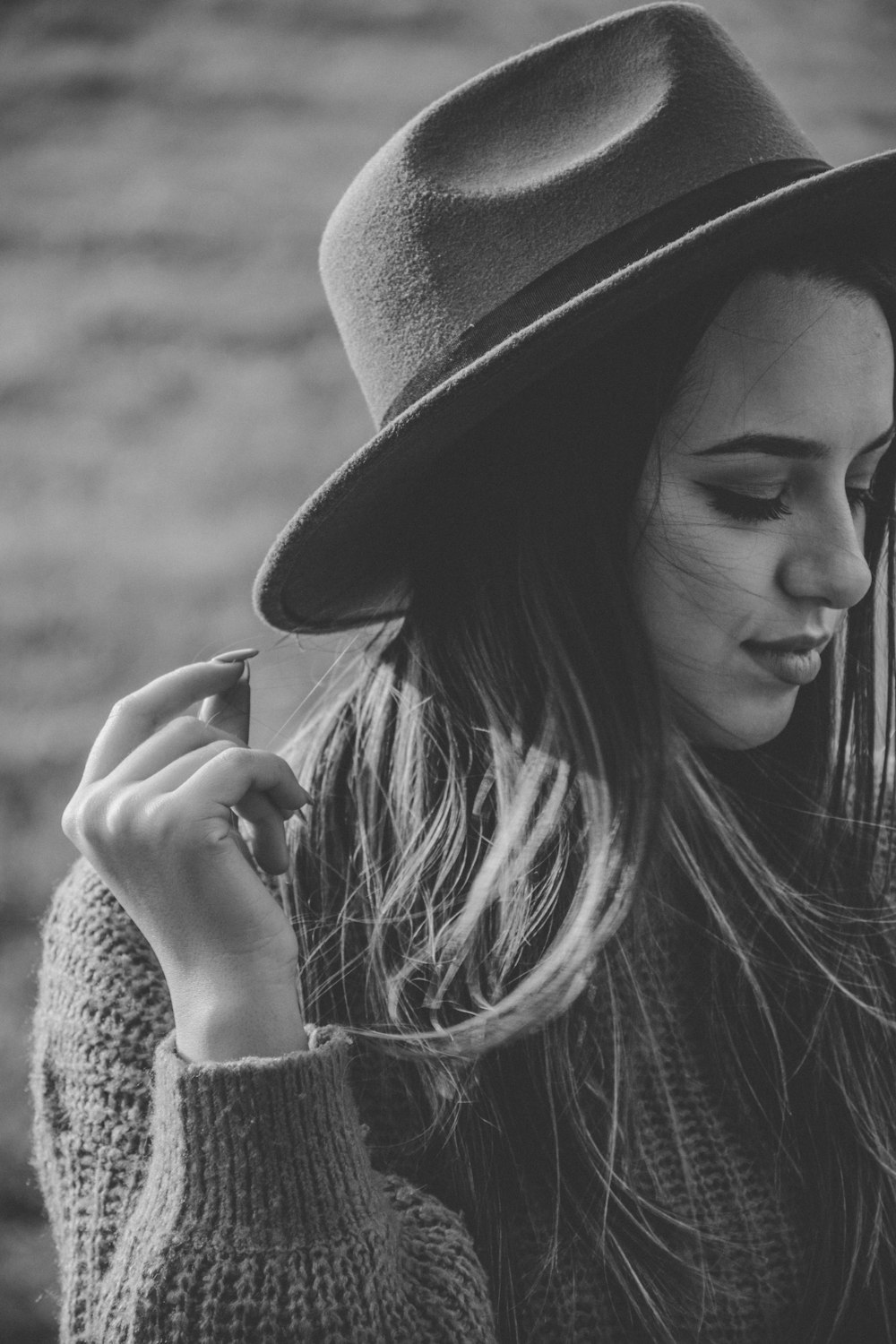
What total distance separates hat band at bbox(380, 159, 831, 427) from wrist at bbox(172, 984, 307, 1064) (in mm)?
511

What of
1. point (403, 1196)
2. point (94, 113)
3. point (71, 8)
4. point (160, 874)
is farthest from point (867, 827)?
point (71, 8)

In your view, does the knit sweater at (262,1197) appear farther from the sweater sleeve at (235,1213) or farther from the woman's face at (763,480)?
the woman's face at (763,480)

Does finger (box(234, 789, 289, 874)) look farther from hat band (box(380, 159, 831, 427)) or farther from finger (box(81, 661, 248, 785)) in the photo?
hat band (box(380, 159, 831, 427))

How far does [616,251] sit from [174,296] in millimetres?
2031

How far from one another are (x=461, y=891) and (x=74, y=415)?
6.17 ft

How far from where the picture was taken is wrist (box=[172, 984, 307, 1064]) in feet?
2.81

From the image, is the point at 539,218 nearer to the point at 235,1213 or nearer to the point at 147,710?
the point at 147,710

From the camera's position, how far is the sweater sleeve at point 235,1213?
79 centimetres

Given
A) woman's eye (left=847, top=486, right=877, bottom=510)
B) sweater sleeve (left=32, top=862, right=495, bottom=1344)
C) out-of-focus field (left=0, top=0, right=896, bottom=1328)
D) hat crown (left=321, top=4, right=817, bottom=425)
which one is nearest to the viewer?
sweater sleeve (left=32, top=862, right=495, bottom=1344)

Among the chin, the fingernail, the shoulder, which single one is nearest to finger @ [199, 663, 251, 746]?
the fingernail

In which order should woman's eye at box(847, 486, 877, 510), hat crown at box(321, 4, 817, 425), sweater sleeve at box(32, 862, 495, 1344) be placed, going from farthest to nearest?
woman's eye at box(847, 486, 877, 510)
hat crown at box(321, 4, 817, 425)
sweater sleeve at box(32, 862, 495, 1344)

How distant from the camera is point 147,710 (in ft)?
3.06

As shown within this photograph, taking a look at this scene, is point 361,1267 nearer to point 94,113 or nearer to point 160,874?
point 160,874

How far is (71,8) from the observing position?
282cm
